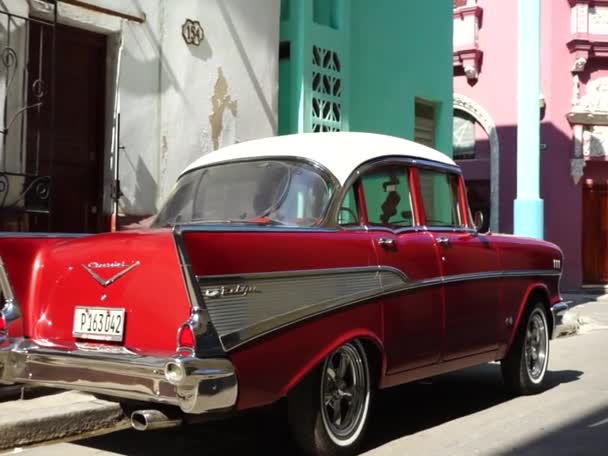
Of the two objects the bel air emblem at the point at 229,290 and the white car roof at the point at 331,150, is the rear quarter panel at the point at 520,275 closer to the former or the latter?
the white car roof at the point at 331,150

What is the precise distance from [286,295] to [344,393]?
833 millimetres

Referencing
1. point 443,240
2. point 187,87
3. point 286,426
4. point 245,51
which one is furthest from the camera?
point 245,51

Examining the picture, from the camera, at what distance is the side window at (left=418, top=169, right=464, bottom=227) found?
6105 millimetres

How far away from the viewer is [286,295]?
453 cm

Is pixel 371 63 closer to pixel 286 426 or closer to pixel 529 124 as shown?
pixel 529 124

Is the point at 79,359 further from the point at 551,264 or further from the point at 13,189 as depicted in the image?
the point at 551,264

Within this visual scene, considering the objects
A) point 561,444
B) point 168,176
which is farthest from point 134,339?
point 168,176

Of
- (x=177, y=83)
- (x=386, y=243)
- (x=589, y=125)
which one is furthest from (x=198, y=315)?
(x=589, y=125)

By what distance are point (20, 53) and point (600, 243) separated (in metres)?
17.2

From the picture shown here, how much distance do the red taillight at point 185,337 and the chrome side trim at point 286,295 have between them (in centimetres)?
13

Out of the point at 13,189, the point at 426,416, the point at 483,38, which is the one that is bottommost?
the point at 426,416

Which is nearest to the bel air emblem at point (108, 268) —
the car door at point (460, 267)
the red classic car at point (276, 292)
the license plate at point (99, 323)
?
the red classic car at point (276, 292)

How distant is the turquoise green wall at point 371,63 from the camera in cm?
1131

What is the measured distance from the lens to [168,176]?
9414mm
